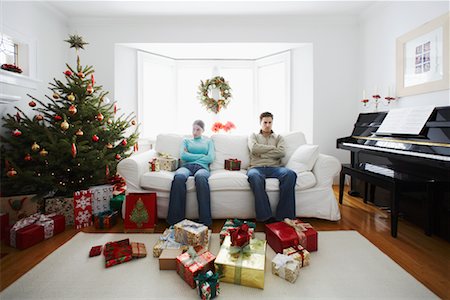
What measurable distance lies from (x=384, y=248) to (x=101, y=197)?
2.62 metres

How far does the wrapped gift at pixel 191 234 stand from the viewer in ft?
5.60

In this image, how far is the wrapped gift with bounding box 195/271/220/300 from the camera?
1244mm

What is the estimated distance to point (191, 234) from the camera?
5.61 feet

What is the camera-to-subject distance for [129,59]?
12.6 ft

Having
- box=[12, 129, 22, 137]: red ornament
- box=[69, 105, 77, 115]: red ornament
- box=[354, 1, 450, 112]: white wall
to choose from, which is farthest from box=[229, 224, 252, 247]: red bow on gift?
box=[354, 1, 450, 112]: white wall

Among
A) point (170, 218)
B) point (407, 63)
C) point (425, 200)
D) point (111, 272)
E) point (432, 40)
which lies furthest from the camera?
point (407, 63)

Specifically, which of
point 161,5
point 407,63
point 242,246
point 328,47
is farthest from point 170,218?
point 328,47

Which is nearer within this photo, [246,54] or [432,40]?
[432,40]

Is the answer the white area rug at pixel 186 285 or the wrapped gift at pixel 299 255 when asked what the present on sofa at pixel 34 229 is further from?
the wrapped gift at pixel 299 255

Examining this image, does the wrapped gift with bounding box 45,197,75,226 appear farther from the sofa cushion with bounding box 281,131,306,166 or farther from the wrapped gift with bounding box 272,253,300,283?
the sofa cushion with bounding box 281,131,306,166

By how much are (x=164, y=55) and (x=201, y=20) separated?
96 centimetres

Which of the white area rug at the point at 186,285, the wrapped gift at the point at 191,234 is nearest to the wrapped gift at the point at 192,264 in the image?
the white area rug at the point at 186,285

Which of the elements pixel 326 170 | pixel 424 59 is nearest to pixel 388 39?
pixel 424 59

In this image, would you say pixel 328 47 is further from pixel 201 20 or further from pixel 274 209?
pixel 274 209
